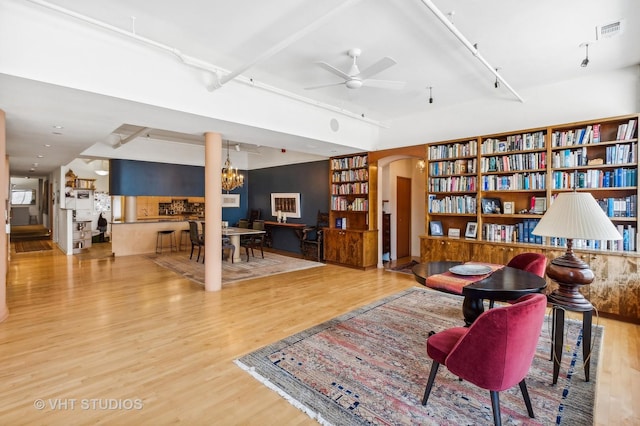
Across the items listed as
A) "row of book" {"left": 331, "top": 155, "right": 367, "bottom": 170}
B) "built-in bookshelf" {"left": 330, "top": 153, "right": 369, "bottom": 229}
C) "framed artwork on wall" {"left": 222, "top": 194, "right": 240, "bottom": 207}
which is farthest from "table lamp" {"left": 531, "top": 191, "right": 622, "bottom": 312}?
"framed artwork on wall" {"left": 222, "top": 194, "right": 240, "bottom": 207}

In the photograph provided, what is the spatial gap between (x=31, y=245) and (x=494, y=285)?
1356 cm

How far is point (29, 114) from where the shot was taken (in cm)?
423

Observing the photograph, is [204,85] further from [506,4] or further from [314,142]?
[506,4]

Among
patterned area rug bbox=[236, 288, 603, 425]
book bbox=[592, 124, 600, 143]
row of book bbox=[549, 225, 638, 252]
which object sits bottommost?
patterned area rug bbox=[236, 288, 603, 425]

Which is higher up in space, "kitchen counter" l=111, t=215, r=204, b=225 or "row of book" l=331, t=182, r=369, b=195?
"row of book" l=331, t=182, r=369, b=195

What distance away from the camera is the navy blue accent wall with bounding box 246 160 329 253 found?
888 cm

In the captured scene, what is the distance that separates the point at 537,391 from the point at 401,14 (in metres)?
3.61

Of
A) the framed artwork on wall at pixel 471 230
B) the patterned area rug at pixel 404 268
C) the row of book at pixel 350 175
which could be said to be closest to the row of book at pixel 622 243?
the framed artwork on wall at pixel 471 230

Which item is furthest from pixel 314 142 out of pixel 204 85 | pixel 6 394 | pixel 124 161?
pixel 124 161

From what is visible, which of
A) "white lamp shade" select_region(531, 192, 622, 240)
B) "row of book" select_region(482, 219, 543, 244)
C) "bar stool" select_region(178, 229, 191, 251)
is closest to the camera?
"white lamp shade" select_region(531, 192, 622, 240)

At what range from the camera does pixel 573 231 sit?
7.89 feet

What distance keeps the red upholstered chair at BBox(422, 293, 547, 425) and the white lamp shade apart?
2.55 feet

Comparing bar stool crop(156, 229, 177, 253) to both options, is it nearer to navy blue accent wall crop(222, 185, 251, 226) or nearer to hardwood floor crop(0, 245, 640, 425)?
navy blue accent wall crop(222, 185, 251, 226)

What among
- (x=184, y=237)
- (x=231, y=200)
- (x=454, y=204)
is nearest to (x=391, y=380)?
(x=454, y=204)
